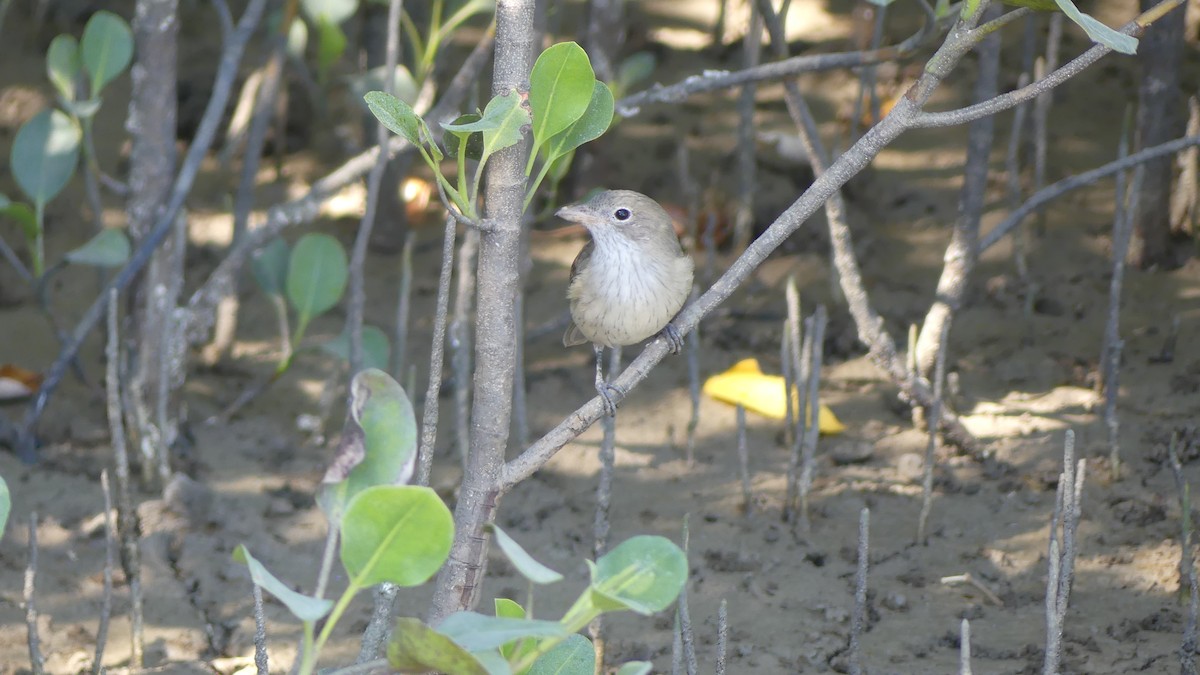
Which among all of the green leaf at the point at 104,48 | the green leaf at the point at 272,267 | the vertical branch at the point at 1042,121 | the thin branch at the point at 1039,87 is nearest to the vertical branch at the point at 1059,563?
the thin branch at the point at 1039,87

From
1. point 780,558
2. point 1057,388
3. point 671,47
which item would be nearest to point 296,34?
point 671,47

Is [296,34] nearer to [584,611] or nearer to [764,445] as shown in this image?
[764,445]

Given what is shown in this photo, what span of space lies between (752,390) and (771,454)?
1.16 ft

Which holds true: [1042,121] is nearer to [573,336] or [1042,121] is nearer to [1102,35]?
[573,336]

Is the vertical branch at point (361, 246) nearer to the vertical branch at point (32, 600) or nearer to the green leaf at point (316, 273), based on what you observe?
the green leaf at point (316, 273)

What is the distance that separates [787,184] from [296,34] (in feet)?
8.11

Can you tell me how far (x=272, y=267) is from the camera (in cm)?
490

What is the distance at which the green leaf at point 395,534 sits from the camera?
1.73 meters

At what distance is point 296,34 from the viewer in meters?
5.41

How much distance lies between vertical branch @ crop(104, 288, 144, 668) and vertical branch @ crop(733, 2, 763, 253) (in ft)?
9.15

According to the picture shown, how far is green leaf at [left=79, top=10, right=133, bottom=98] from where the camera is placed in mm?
4500

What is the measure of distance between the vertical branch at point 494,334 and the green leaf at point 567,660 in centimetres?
20

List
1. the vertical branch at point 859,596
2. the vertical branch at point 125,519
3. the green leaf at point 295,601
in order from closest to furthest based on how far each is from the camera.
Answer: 1. the green leaf at point 295,601
2. the vertical branch at point 859,596
3. the vertical branch at point 125,519

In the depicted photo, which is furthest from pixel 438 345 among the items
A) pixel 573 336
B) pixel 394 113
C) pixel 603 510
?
pixel 573 336
